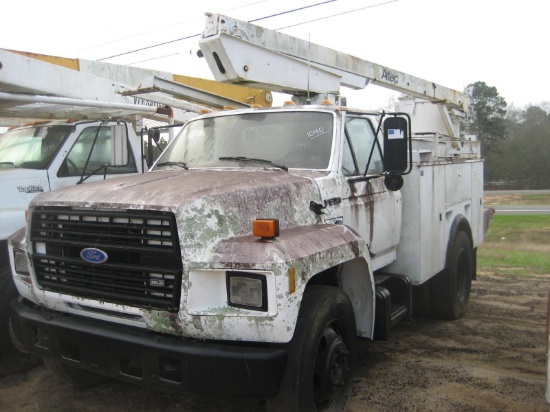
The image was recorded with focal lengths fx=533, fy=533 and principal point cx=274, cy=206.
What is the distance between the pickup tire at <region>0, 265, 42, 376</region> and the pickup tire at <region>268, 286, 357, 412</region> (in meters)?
2.56

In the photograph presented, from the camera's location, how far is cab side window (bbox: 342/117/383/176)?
4.37 meters

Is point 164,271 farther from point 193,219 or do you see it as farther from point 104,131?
point 104,131

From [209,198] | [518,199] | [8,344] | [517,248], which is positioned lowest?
[518,199]

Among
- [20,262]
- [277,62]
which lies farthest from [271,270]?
[277,62]

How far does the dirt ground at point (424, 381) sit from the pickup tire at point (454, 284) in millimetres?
178

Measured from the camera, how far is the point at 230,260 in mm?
2844

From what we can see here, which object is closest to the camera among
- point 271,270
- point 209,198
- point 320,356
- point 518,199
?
point 271,270

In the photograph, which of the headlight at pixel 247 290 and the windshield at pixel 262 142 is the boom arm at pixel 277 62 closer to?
the windshield at pixel 262 142

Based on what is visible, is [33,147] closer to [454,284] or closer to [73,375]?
[73,375]

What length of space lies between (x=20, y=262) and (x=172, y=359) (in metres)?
1.59

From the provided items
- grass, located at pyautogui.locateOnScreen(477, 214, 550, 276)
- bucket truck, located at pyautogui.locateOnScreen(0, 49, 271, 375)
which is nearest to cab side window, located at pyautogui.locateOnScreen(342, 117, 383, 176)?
bucket truck, located at pyautogui.locateOnScreen(0, 49, 271, 375)

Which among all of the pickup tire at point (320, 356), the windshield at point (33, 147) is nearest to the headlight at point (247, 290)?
the pickup tire at point (320, 356)

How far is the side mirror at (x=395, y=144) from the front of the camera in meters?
4.07

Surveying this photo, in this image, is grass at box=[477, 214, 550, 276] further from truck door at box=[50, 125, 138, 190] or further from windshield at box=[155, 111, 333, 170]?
truck door at box=[50, 125, 138, 190]
